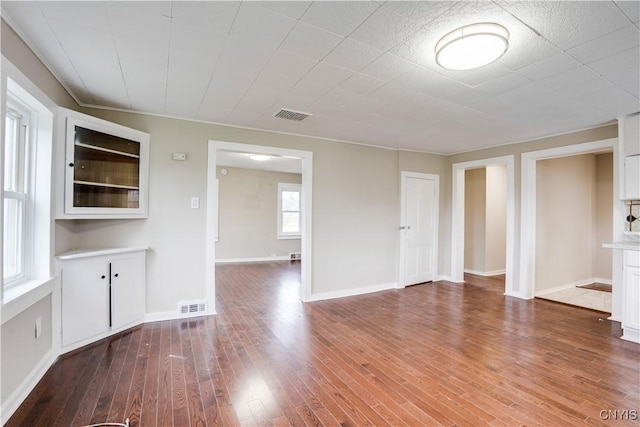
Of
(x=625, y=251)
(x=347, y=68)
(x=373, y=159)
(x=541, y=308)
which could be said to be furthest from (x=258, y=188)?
(x=625, y=251)

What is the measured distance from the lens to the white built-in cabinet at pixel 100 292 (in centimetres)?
267

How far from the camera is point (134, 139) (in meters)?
3.31

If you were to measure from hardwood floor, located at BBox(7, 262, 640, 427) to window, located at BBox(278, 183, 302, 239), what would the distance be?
14.8ft

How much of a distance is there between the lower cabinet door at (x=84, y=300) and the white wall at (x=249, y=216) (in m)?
4.65

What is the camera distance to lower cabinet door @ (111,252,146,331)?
3.08 meters

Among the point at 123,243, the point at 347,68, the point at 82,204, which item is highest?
the point at 347,68

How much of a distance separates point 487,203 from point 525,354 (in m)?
4.15

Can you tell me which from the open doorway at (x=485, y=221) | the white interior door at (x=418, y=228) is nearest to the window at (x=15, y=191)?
the white interior door at (x=418, y=228)

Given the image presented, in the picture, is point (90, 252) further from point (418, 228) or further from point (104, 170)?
point (418, 228)

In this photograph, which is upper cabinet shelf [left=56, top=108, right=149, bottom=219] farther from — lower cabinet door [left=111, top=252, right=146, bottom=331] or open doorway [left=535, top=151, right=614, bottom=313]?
open doorway [left=535, top=151, right=614, bottom=313]

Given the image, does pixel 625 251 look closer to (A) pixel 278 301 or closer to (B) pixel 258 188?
(A) pixel 278 301

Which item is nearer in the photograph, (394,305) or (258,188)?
(394,305)

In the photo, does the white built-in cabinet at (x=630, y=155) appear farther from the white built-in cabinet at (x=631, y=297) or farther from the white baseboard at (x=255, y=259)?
the white baseboard at (x=255, y=259)

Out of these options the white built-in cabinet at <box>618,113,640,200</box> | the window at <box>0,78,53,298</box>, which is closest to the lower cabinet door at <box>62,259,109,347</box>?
the window at <box>0,78,53,298</box>
